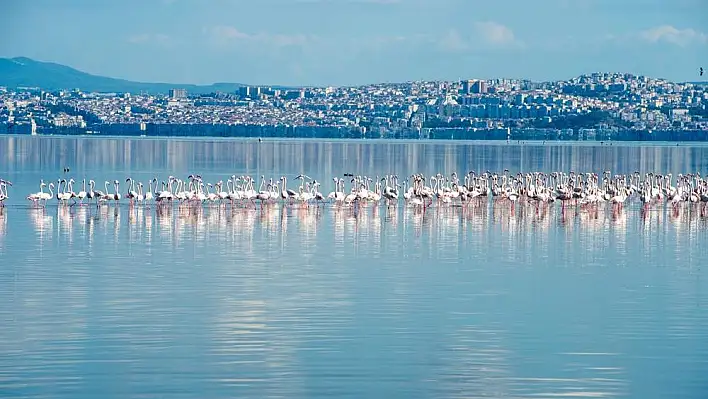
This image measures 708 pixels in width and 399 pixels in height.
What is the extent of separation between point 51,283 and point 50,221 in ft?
41.3

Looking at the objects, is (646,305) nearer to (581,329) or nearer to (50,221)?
(581,329)

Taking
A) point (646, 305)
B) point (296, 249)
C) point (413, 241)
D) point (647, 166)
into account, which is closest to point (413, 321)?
point (646, 305)

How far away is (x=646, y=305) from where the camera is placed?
20672 mm

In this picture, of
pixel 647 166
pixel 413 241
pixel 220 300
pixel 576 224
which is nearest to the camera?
pixel 220 300

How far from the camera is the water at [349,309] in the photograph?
1530 centimetres

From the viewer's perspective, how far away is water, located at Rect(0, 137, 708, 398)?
50.2 feet

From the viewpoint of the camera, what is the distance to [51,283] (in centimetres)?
2230

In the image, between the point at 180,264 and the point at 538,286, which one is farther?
the point at 180,264

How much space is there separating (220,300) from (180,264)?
4.75m

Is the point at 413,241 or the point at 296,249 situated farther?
the point at 413,241

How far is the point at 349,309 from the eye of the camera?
1978cm

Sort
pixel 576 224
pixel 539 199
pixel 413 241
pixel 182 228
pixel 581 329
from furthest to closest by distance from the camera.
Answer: pixel 539 199 → pixel 576 224 → pixel 182 228 → pixel 413 241 → pixel 581 329

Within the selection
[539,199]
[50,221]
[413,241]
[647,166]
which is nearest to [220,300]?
[413,241]

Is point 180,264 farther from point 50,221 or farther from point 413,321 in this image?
point 50,221
